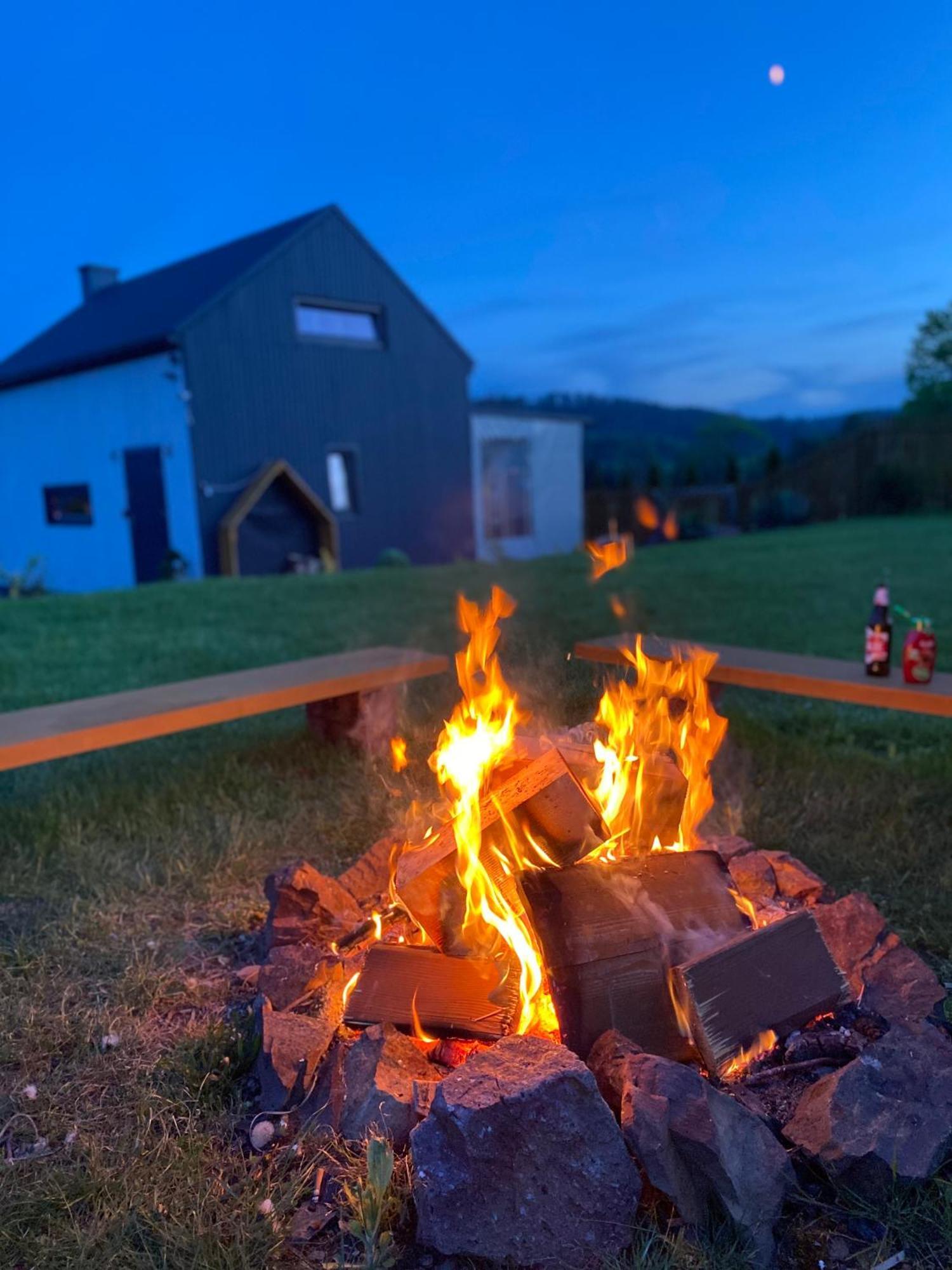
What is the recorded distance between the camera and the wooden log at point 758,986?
7.02 ft

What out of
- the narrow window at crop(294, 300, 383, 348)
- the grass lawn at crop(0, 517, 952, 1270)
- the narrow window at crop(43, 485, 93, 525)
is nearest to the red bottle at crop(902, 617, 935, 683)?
the grass lawn at crop(0, 517, 952, 1270)

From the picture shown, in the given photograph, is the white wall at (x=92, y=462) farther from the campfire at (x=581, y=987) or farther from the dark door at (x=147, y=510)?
the campfire at (x=581, y=987)

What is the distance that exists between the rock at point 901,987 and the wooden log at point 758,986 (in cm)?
13

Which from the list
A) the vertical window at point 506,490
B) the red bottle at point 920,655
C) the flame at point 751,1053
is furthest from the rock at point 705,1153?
the vertical window at point 506,490

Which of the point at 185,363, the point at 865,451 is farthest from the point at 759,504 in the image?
the point at 185,363

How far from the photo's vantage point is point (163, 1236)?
179cm

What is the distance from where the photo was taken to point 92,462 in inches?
661

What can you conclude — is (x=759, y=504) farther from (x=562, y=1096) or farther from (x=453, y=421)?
(x=562, y=1096)

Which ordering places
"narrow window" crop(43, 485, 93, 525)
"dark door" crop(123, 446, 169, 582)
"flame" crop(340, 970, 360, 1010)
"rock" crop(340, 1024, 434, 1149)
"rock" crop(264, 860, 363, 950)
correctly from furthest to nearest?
"narrow window" crop(43, 485, 93, 525) < "dark door" crop(123, 446, 169, 582) < "rock" crop(264, 860, 363, 950) < "flame" crop(340, 970, 360, 1010) < "rock" crop(340, 1024, 434, 1149)

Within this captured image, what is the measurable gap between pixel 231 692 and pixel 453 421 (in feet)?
51.1

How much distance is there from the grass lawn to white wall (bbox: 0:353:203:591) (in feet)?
25.8

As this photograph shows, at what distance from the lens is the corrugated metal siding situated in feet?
50.3

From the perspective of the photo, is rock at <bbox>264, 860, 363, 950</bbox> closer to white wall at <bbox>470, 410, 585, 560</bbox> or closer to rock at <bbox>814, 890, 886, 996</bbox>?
rock at <bbox>814, 890, 886, 996</bbox>

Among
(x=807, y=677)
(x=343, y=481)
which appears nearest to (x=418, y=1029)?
(x=807, y=677)
